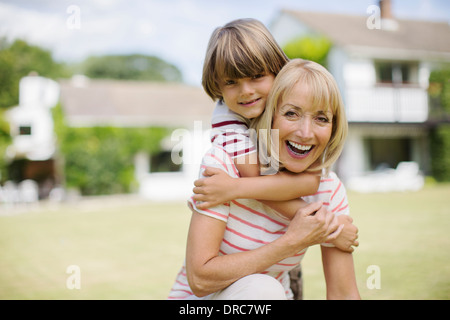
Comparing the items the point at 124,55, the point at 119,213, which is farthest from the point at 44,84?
the point at 124,55

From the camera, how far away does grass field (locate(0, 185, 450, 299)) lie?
4702mm

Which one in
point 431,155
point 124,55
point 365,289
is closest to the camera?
point 365,289

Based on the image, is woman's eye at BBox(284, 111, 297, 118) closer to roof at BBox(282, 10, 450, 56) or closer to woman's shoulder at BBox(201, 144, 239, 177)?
woman's shoulder at BBox(201, 144, 239, 177)

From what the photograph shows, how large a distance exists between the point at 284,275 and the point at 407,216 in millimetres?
9387

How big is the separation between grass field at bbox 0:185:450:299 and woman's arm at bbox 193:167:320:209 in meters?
2.63

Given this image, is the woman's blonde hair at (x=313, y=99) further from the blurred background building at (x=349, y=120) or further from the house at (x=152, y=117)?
the house at (x=152, y=117)

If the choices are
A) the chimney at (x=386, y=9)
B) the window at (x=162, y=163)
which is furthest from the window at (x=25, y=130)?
the chimney at (x=386, y=9)

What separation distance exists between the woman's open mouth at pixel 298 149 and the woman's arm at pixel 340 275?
46 centimetres

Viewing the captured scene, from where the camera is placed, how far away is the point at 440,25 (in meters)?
22.5

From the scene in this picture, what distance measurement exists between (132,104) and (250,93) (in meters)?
25.5

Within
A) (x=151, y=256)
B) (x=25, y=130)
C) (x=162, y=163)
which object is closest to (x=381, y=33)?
(x=162, y=163)
